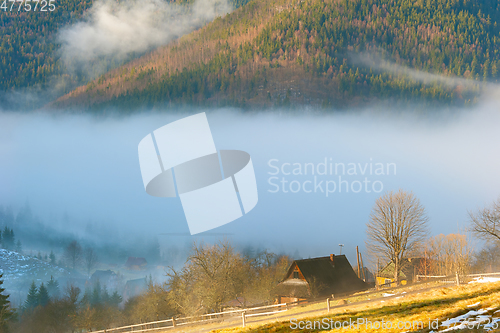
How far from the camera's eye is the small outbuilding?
5600 cm

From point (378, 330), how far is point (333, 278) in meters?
42.4

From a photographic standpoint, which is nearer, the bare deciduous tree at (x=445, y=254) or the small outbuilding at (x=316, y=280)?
the small outbuilding at (x=316, y=280)

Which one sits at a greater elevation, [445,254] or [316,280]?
[445,254]

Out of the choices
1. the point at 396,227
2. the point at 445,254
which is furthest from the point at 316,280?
the point at 445,254

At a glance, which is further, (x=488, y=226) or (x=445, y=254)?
(x=445, y=254)

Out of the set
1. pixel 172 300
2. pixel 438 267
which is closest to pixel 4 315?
pixel 172 300

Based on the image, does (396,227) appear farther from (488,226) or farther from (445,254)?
(445,254)

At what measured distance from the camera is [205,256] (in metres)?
54.7

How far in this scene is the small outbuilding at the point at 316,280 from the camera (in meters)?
56.0

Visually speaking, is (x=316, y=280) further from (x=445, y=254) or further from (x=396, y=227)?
(x=445, y=254)

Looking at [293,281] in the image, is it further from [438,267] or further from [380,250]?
[438,267]

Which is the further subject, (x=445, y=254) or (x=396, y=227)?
(x=445, y=254)

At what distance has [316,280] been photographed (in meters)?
57.0

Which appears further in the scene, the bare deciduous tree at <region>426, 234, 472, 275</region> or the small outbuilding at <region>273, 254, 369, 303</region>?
the bare deciduous tree at <region>426, 234, 472, 275</region>
